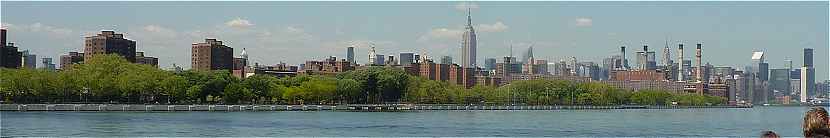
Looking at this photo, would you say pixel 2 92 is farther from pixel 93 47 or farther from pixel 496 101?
pixel 496 101

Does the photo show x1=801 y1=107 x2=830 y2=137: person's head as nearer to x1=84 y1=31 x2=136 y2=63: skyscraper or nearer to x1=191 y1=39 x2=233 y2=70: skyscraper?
x1=84 y1=31 x2=136 y2=63: skyscraper

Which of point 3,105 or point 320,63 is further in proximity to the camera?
point 320,63

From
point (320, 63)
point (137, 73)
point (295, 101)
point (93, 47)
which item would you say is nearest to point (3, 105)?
point (137, 73)

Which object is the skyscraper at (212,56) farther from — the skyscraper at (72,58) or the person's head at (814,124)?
the person's head at (814,124)

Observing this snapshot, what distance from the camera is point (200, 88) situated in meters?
84.9

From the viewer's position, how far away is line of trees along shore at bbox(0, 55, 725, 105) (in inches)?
2977

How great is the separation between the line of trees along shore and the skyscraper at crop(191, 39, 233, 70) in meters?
44.3

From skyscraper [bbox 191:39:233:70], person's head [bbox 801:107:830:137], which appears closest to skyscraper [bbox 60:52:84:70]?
skyscraper [bbox 191:39:233:70]

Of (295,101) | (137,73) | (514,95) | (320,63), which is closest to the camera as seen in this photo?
(137,73)

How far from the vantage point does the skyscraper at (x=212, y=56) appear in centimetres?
16375

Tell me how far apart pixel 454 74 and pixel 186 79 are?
109 meters

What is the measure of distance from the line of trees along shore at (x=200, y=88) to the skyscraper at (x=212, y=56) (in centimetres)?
4432

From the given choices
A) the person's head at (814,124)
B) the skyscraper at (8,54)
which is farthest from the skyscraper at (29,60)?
the person's head at (814,124)

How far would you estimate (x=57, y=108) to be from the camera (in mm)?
69188
